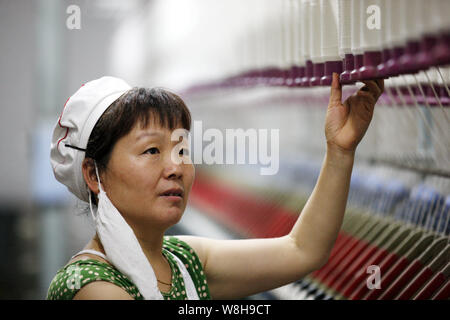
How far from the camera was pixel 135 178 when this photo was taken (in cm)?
146

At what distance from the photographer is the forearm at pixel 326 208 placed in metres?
1.67

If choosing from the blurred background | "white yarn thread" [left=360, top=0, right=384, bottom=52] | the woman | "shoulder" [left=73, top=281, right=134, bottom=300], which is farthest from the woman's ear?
"white yarn thread" [left=360, top=0, right=384, bottom=52]

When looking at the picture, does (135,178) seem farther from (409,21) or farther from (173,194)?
(409,21)

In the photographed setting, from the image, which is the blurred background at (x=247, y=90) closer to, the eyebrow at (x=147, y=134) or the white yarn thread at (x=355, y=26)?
the white yarn thread at (x=355, y=26)

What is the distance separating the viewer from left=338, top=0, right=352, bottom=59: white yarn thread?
1.43 meters

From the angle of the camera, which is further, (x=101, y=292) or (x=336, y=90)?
(x=336, y=90)

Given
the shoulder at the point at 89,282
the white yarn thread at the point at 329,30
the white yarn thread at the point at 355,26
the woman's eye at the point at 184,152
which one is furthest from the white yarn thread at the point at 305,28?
the shoulder at the point at 89,282

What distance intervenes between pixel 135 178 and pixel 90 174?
0.15 meters

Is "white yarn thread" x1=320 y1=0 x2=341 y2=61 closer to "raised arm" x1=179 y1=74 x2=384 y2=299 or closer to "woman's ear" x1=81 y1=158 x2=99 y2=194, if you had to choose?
"raised arm" x1=179 y1=74 x2=384 y2=299

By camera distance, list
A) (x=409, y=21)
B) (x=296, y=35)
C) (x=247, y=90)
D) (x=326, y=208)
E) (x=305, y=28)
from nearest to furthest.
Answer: (x=409, y=21) → (x=326, y=208) → (x=305, y=28) → (x=296, y=35) → (x=247, y=90)

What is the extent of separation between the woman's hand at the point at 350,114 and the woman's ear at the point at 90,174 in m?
0.62

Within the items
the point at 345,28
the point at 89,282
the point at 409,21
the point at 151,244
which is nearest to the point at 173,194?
the point at 151,244

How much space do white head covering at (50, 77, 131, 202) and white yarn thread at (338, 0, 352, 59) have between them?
54 centimetres
